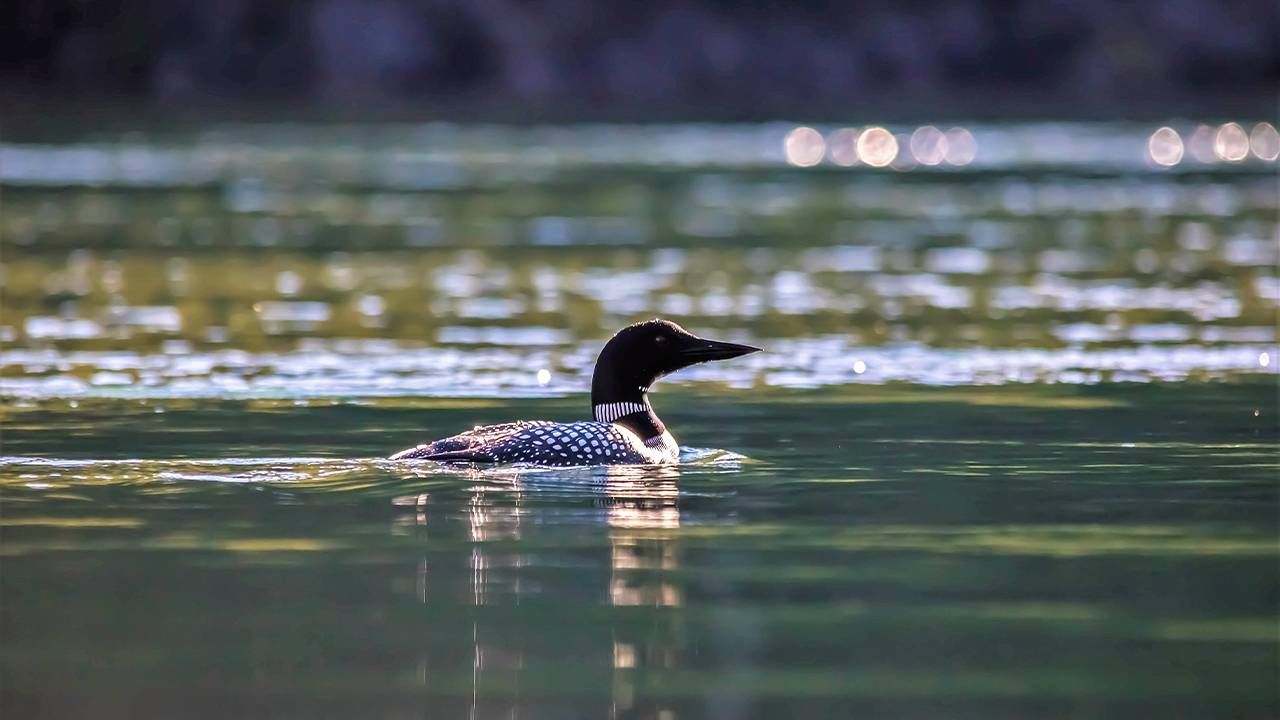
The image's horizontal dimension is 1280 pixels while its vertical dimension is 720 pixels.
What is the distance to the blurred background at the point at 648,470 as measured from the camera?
898 centimetres

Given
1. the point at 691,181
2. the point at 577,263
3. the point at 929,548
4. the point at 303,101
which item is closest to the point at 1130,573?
the point at 929,548

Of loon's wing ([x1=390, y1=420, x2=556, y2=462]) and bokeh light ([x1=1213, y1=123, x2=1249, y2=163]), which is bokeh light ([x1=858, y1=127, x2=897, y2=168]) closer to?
bokeh light ([x1=1213, y1=123, x2=1249, y2=163])

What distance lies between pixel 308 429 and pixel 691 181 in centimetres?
3088

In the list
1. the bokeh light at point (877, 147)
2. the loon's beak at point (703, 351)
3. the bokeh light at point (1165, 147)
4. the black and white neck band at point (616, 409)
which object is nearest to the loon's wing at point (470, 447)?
the black and white neck band at point (616, 409)

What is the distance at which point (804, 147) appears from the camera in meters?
61.2

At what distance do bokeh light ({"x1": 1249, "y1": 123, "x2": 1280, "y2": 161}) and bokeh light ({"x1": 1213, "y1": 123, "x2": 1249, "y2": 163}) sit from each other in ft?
0.69

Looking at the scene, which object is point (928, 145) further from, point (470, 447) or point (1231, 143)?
point (470, 447)

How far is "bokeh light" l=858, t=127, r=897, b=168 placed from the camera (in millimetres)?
58219

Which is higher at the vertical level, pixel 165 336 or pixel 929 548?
pixel 165 336

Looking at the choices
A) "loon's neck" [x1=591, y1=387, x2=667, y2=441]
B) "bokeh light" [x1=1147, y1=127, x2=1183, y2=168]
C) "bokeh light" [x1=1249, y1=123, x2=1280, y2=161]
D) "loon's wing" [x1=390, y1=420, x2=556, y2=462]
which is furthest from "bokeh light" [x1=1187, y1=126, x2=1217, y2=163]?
"loon's wing" [x1=390, y1=420, x2=556, y2=462]

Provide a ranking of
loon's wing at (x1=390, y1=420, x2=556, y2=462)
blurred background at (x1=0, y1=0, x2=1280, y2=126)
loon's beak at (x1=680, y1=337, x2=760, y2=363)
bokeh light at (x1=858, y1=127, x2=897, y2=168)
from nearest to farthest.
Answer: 1. loon's wing at (x1=390, y1=420, x2=556, y2=462)
2. loon's beak at (x1=680, y1=337, x2=760, y2=363)
3. bokeh light at (x1=858, y1=127, x2=897, y2=168)
4. blurred background at (x1=0, y1=0, x2=1280, y2=126)

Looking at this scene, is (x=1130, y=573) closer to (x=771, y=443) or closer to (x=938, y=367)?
(x=771, y=443)

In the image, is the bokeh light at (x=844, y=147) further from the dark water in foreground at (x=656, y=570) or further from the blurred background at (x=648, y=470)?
the dark water in foreground at (x=656, y=570)

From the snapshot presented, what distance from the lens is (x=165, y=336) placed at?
20.1 meters
